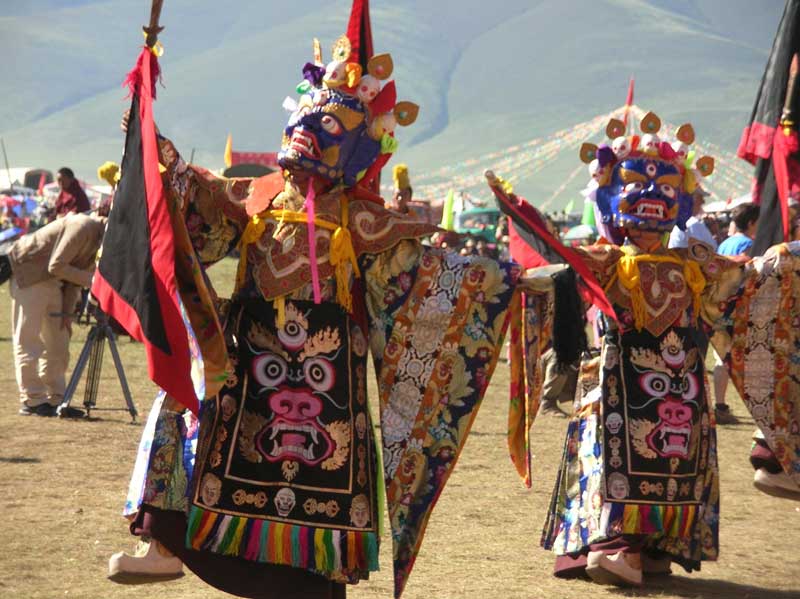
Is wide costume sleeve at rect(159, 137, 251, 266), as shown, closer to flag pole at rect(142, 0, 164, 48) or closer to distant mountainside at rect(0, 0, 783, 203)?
flag pole at rect(142, 0, 164, 48)

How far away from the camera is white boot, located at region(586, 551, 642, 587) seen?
6898 millimetres

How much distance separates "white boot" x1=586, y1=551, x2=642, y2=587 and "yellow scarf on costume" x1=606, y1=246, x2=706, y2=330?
3.65 feet

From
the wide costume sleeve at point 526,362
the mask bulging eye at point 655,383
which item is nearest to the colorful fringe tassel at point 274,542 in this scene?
the wide costume sleeve at point 526,362

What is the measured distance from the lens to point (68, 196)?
12.2m

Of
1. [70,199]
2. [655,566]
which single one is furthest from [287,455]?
[70,199]

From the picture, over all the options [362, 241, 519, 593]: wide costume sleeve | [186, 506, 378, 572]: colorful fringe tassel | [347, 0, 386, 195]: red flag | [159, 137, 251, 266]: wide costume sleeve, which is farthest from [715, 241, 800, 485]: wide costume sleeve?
[159, 137, 251, 266]: wide costume sleeve

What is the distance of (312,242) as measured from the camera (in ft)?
19.1

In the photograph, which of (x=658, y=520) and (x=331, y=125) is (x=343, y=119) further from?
(x=658, y=520)

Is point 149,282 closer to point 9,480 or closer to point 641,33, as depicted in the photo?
point 9,480

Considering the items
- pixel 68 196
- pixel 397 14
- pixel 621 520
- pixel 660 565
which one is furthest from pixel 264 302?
pixel 397 14

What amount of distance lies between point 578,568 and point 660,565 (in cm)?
46

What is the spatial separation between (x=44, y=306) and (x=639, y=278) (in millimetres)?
5847

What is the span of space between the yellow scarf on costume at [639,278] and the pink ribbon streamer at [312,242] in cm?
180

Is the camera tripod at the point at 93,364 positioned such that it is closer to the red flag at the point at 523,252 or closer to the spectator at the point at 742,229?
the spectator at the point at 742,229
